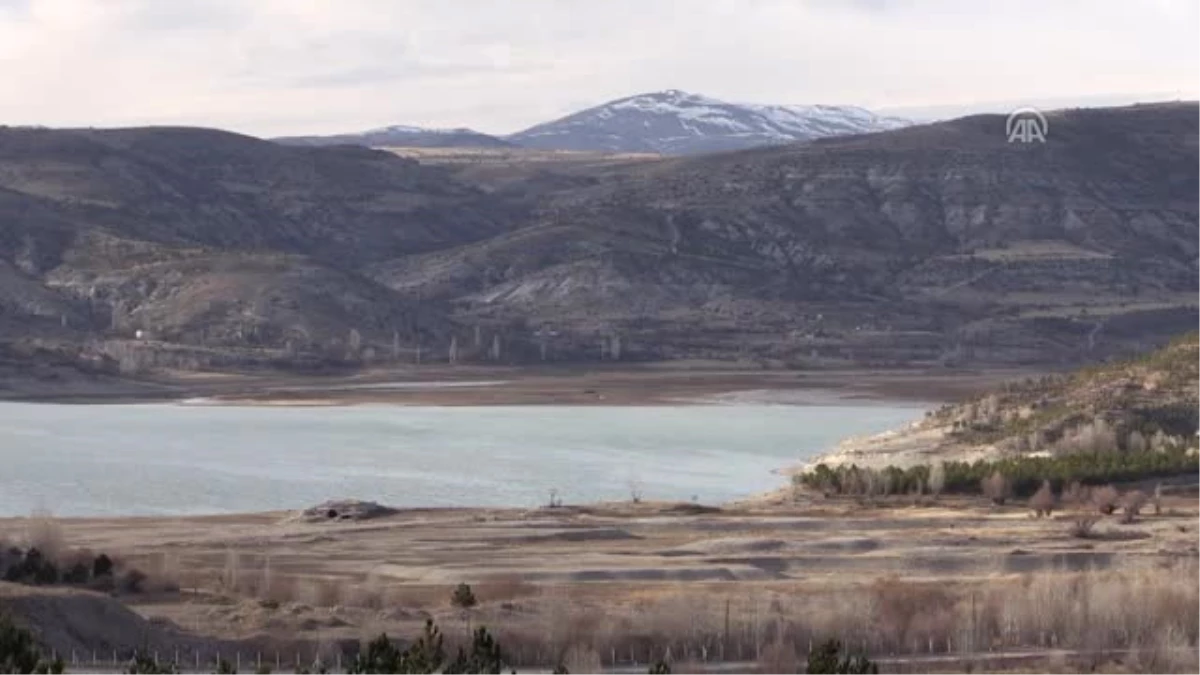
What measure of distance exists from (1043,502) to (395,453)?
1413 inches

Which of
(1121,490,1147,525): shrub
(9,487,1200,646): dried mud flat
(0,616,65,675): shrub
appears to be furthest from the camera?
(1121,490,1147,525): shrub

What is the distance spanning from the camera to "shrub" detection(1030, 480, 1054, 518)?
75.4 m

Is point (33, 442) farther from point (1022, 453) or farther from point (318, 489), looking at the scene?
point (1022, 453)

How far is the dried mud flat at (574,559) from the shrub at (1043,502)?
741mm

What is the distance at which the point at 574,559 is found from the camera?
6412 cm

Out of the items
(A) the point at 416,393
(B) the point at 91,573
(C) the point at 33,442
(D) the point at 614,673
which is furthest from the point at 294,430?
(D) the point at 614,673

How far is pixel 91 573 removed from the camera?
55.7 metres

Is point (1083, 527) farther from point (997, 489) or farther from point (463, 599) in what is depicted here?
point (463, 599)

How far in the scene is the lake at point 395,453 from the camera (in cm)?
8738

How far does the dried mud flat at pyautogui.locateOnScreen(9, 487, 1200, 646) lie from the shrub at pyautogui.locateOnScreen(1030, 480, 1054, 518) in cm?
74

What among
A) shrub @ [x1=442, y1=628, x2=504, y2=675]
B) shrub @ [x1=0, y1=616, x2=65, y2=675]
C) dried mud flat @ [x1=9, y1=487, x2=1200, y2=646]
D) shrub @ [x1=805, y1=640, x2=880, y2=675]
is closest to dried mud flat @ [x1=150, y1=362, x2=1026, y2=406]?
dried mud flat @ [x1=9, y1=487, x2=1200, y2=646]

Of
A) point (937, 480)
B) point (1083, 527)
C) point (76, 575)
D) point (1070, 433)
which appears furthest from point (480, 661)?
point (1070, 433)

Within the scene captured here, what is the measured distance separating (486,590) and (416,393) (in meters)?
85.7

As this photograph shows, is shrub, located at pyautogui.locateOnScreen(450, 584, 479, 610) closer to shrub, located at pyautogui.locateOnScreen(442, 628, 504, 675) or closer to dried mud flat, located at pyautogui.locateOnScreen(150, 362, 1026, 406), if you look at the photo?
shrub, located at pyautogui.locateOnScreen(442, 628, 504, 675)
